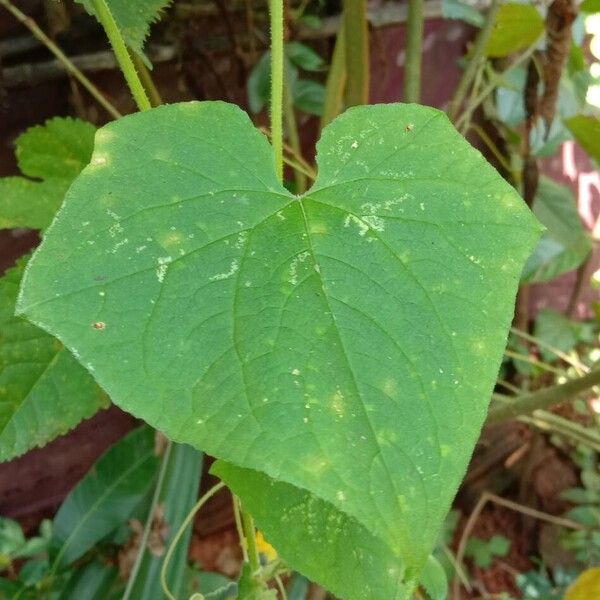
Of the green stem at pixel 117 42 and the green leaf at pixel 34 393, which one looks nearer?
the green stem at pixel 117 42

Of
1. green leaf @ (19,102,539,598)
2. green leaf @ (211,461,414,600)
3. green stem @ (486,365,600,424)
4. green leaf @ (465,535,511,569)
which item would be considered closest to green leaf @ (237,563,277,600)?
green leaf @ (211,461,414,600)

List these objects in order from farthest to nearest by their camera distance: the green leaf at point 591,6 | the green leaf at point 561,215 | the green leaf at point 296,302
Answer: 1. the green leaf at point 561,215
2. the green leaf at point 591,6
3. the green leaf at point 296,302

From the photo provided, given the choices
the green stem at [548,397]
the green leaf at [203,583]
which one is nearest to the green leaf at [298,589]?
the green leaf at [203,583]

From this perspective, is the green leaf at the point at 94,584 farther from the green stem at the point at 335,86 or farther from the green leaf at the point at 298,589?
the green stem at the point at 335,86

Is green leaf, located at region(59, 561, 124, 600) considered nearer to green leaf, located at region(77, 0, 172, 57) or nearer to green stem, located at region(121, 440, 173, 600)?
green stem, located at region(121, 440, 173, 600)

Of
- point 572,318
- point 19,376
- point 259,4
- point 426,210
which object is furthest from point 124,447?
point 572,318

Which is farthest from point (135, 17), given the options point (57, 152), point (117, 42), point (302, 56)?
point (302, 56)

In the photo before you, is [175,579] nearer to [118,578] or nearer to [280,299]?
[118,578]
